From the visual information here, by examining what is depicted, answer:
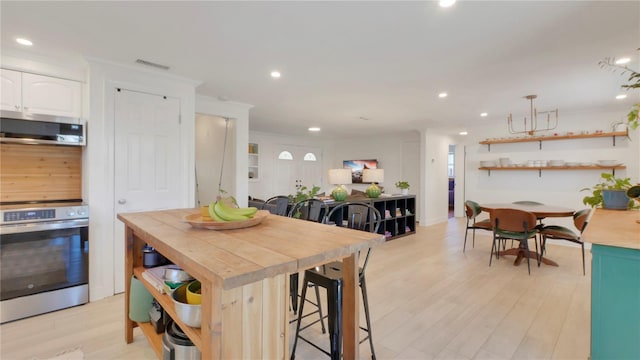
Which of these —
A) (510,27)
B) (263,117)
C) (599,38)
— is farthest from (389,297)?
(263,117)

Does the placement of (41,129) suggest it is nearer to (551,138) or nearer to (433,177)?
(433,177)

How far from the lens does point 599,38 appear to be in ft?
7.47

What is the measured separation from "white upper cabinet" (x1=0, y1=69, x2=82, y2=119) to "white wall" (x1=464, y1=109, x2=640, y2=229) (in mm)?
6418

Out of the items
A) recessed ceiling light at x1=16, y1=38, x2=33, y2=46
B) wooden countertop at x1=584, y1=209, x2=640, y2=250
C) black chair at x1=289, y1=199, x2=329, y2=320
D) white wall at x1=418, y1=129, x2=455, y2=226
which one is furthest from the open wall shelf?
recessed ceiling light at x1=16, y1=38, x2=33, y2=46

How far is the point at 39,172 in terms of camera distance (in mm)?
2803

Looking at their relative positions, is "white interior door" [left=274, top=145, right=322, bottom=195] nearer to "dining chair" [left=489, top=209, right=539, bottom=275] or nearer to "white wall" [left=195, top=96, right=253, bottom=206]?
"white wall" [left=195, top=96, right=253, bottom=206]

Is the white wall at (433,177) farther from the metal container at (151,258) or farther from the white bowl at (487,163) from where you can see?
the metal container at (151,258)

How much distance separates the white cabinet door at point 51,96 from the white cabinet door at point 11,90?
30 millimetres

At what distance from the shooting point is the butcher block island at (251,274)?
0.91m

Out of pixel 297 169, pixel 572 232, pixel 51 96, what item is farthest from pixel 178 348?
pixel 297 169

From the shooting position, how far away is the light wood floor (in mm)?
1994

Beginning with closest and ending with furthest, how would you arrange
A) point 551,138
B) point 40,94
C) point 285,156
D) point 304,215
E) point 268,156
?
1. point 40,94
2. point 304,215
3. point 551,138
4. point 268,156
5. point 285,156

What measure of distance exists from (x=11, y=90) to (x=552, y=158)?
7.26m

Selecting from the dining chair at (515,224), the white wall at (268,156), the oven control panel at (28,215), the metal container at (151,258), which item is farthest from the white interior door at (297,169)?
the metal container at (151,258)
